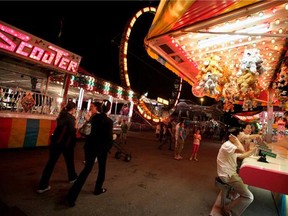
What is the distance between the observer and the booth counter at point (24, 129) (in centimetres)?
616

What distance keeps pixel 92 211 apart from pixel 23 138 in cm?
503

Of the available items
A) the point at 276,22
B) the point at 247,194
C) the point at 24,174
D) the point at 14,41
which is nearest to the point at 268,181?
the point at 247,194

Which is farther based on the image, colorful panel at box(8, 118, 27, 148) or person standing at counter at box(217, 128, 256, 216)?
colorful panel at box(8, 118, 27, 148)

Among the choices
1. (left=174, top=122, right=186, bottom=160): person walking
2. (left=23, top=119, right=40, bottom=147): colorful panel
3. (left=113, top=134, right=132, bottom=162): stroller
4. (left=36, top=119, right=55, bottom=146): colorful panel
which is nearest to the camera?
(left=23, top=119, right=40, bottom=147): colorful panel

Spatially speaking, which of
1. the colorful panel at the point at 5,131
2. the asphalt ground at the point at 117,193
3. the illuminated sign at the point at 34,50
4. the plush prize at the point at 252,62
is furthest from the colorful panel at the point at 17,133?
the plush prize at the point at 252,62

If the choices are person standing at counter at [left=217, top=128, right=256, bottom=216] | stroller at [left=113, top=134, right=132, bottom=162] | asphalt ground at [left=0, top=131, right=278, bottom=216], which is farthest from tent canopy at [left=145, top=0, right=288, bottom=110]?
stroller at [left=113, top=134, right=132, bottom=162]

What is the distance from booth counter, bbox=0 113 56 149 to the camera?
6164 mm

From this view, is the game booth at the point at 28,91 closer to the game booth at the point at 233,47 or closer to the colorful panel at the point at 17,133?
the colorful panel at the point at 17,133

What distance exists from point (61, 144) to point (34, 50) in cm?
505

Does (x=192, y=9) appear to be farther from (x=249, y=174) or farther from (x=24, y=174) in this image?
(x=24, y=174)

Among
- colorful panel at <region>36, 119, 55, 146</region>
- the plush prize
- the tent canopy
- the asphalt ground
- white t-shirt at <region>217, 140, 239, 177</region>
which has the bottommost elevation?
the asphalt ground

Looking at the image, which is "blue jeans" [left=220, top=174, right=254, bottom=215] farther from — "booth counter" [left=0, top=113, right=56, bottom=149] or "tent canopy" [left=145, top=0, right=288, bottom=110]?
"booth counter" [left=0, top=113, right=56, bottom=149]

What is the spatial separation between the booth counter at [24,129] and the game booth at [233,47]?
5630 mm

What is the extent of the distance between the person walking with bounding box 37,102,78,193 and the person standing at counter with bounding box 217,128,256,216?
10.8 feet
